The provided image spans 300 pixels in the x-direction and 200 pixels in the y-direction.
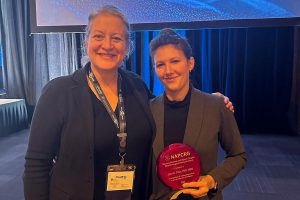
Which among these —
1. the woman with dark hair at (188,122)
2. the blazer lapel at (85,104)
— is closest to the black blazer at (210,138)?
the woman with dark hair at (188,122)

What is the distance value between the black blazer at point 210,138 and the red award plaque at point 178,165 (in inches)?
2.6

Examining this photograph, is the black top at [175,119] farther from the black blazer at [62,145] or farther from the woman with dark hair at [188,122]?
the black blazer at [62,145]

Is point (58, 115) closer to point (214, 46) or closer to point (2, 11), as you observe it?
point (214, 46)

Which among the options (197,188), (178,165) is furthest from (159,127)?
(197,188)

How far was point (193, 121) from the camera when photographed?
129 cm

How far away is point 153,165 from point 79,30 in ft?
10.4

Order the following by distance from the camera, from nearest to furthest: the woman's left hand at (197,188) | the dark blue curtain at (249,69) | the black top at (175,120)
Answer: the woman's left hand at (197,188), the black top at (175,120), the dark blue curtain at (249,69)

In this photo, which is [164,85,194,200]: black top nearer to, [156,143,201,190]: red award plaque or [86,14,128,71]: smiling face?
[156,143,201,190]: red award plaque

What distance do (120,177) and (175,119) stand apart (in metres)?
0.34

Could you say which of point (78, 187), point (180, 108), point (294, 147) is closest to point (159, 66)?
point (180, 108)

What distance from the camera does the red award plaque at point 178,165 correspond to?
3.95ft

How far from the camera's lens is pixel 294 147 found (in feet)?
13.7

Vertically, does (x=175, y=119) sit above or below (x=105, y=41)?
below

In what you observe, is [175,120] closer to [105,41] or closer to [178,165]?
[178,165]
